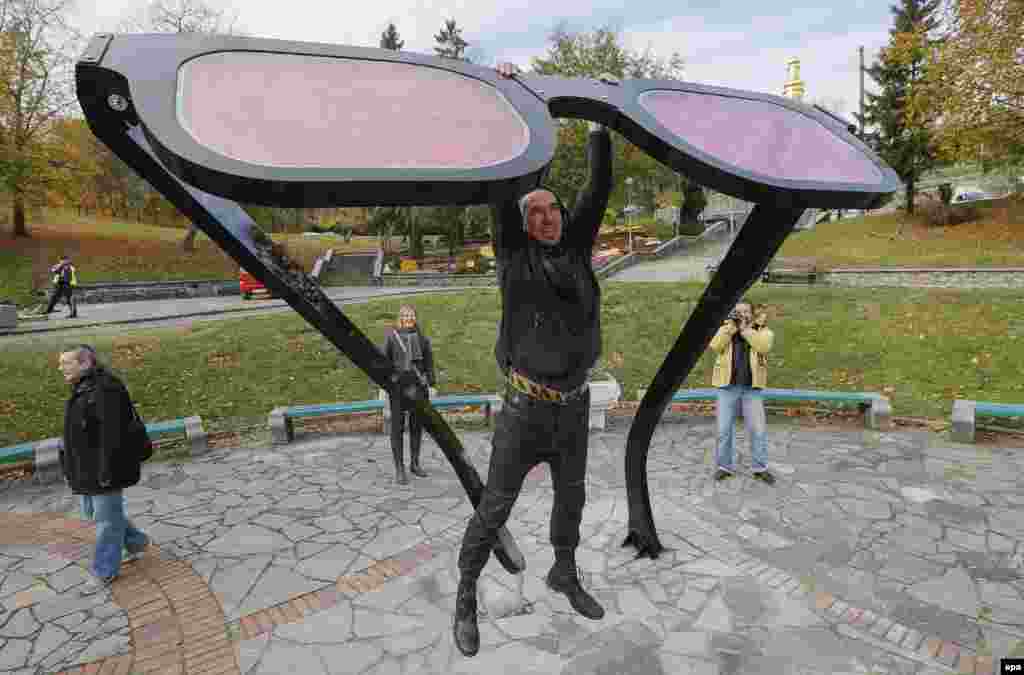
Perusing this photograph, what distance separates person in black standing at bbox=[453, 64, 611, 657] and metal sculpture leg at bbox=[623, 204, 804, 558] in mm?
1152

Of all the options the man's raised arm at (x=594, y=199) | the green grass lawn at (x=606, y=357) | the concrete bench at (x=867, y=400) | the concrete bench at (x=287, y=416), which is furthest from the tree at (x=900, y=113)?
the man's raised arm at (x=594, y=199)

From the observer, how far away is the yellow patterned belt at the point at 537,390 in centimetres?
303

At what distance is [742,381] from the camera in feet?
20.1

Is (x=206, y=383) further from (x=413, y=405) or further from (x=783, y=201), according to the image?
(x=783, y=201)

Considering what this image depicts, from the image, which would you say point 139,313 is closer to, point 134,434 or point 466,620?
point 134,434

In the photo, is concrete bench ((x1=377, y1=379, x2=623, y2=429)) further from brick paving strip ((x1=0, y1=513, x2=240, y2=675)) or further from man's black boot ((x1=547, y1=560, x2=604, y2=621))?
man's black boot ((x1=547, y1=560, x2=604, y2=621))

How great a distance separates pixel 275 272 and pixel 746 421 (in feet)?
15.8

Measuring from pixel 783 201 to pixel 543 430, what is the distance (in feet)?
5.07

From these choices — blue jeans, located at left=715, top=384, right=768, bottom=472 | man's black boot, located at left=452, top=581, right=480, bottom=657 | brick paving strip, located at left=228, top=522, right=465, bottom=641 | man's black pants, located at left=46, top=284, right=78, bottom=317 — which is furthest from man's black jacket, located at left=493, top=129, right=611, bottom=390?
man's black pants, located at left=46, top=284, right=78, bottom=317

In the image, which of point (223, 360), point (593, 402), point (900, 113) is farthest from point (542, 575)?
point (900, 113)

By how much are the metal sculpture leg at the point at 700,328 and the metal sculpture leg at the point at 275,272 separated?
4.33 feet

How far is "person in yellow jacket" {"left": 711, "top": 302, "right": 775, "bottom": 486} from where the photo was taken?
19.9 ft

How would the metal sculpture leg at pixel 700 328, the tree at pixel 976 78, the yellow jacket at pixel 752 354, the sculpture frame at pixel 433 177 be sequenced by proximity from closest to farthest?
the sculpture frame at pixel 433 177 < the metal sculpture leg at pixel 700 328 < the yellow jacket at pixel 752 354 < the tree at pixel 976 78

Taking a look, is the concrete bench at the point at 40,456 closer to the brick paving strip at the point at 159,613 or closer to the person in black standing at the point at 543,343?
the brick paving strip at the point at 159,613
